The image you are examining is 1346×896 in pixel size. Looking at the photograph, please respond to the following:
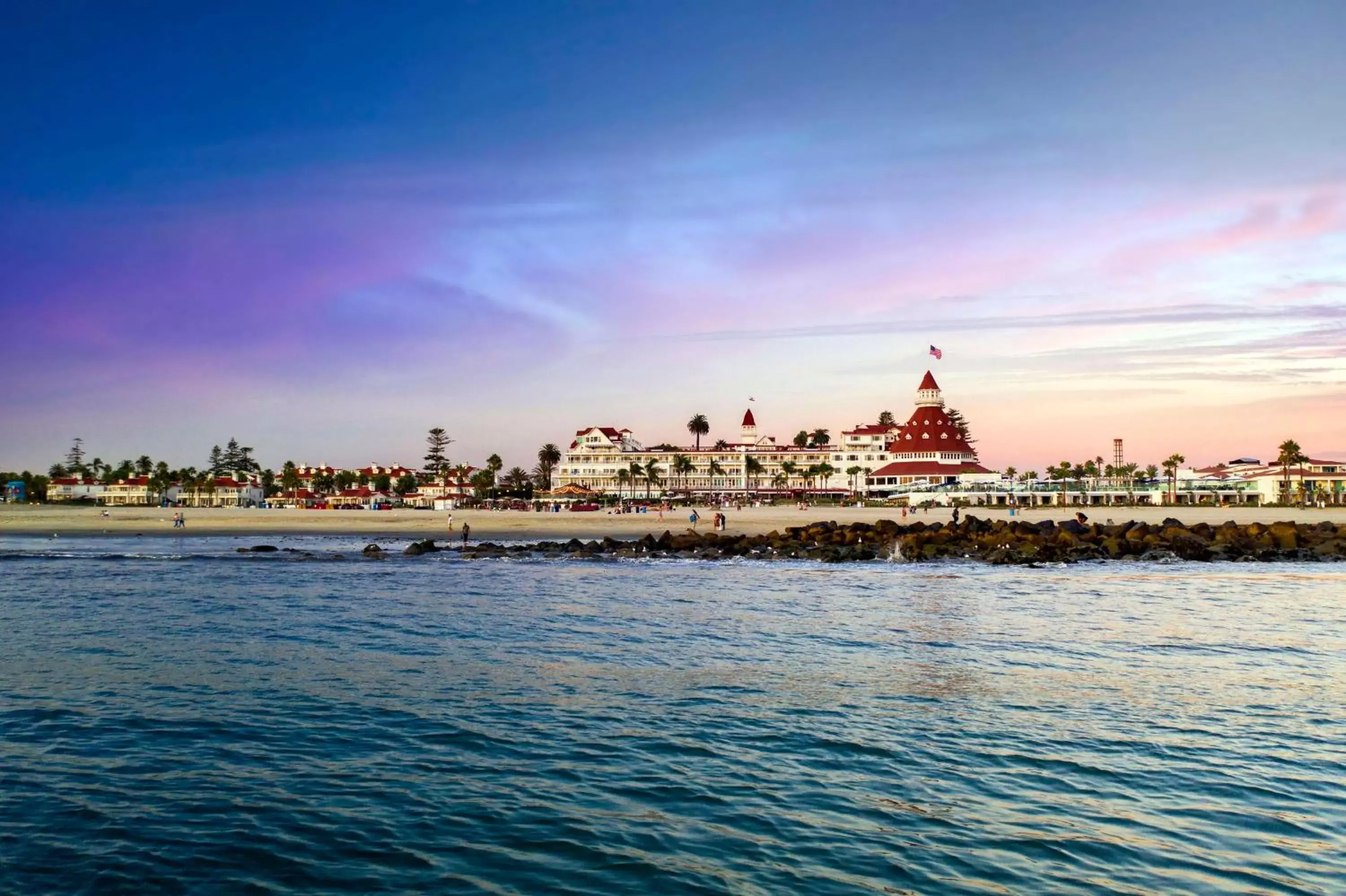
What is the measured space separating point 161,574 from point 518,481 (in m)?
138

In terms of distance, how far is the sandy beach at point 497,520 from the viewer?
66188 mm

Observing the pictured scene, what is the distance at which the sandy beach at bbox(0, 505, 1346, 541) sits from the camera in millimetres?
66188

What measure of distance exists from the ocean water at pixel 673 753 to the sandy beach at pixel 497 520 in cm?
4090

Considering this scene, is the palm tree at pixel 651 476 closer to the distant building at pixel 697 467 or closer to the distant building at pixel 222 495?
the distant building at pixel 697 467

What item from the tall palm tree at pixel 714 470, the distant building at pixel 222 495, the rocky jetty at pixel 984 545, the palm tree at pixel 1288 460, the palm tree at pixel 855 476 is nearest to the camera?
the rocky jetty at pixel 984 545

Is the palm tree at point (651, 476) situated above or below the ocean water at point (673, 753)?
above

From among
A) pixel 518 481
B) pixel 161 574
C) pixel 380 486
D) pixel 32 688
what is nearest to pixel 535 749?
pixel 32 688

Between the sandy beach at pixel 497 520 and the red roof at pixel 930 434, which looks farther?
the red roof at pixel 930 434

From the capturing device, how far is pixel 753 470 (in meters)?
167

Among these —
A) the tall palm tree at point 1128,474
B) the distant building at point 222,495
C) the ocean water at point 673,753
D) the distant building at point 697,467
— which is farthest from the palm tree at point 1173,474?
the distant building at point 222,495

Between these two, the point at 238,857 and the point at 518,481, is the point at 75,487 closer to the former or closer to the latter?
the point at 518,481

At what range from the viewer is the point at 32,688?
1416 centimetres

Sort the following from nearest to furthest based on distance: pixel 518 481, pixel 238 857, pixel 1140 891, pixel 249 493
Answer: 1. pixel 1140 891
2. pixel 238 857
3. pixel 518 481
4. pixel 249 493

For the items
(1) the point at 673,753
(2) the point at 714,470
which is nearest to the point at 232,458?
(2) the point at 714,470
